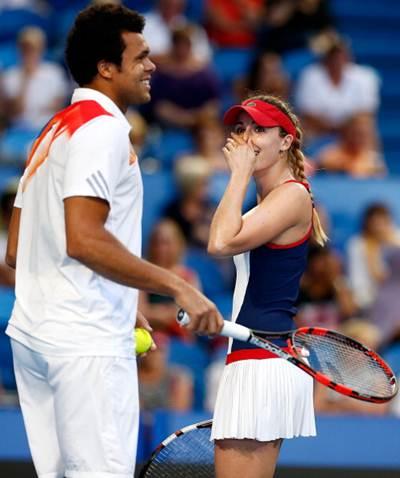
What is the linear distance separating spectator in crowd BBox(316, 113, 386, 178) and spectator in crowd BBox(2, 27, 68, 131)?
217 centimetres

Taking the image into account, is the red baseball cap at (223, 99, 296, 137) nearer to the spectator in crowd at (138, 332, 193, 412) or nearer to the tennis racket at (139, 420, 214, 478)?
the tennis racket at (139, 420, 214, 478)

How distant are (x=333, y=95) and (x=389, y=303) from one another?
2638 mm

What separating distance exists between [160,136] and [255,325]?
5971 mm

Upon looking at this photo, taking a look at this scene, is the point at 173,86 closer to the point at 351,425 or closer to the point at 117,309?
the point at 351,425

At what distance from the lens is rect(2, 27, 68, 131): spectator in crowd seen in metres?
9.94

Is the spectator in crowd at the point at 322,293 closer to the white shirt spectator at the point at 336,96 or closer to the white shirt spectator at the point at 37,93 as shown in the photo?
the white shirt spectator at the point at 336,96

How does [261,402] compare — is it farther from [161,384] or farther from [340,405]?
[340,405]

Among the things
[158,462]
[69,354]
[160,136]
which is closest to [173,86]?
[160,136]

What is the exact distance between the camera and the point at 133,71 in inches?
153

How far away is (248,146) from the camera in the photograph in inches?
164

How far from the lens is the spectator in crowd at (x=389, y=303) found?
827 centimetres

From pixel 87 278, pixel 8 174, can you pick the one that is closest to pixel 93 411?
pixel 87 278

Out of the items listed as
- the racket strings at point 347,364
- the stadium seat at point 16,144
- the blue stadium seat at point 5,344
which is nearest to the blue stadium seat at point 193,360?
the blue stadium seat at point 5,344

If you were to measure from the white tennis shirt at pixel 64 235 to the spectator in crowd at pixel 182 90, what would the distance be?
614 centimetres
